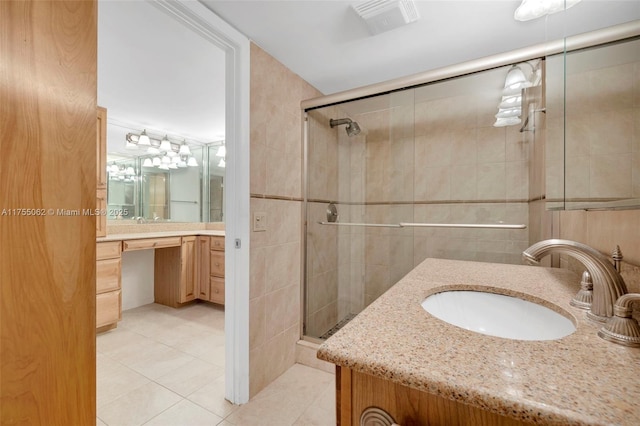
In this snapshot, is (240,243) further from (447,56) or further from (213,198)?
(213,198)

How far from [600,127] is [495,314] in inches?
24.9

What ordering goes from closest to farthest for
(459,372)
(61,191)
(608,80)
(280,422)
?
1. (459,372)
2. (608,80)
3. (61,191)
4. (280,422)

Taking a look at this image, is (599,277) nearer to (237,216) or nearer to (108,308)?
(237,216)

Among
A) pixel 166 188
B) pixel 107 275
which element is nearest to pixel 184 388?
pixel 107 275

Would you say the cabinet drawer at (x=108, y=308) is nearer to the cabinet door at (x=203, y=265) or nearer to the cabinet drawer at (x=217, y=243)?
the cabinet door at (x=203, y=265)

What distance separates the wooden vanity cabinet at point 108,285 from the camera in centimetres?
244

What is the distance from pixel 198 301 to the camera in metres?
3.45

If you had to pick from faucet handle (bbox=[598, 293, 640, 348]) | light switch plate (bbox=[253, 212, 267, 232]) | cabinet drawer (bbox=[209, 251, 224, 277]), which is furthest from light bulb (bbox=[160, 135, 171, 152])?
faucet handle (bbox=[598, 293, 640, 348])

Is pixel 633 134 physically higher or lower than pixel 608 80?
lower

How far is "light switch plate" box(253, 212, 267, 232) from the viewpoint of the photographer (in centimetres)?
167

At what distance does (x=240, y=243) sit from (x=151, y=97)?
1823mm

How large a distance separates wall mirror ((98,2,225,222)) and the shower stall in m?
0.95

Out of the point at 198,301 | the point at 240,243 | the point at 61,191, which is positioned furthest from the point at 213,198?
the point at 61,191

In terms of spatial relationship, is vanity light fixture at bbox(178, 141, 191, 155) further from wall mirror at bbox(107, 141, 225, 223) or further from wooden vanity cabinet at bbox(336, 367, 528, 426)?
wooden vanity cabinet at bbox(336, 367, 528, 426)
